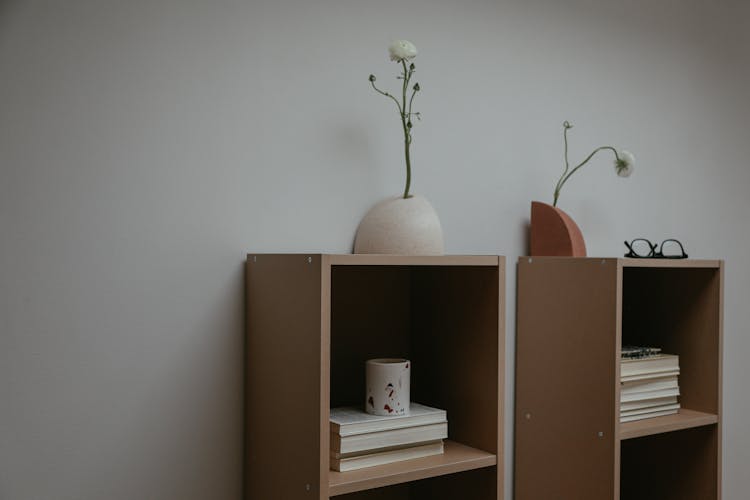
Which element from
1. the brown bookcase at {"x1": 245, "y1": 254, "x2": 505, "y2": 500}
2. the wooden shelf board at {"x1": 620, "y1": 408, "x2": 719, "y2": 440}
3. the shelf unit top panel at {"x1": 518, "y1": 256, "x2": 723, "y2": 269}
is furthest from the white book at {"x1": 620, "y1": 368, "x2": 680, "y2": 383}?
the brown bookcase at {"x1": 245, "y1": 254, "x2": 505, "y2": 500}

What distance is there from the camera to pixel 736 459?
240 centimetres

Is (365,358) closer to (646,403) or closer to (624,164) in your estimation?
(646,403)

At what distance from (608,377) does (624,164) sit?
0.59m

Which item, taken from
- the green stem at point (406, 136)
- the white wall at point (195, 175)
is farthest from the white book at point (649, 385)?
the green stem at point (406, 136)

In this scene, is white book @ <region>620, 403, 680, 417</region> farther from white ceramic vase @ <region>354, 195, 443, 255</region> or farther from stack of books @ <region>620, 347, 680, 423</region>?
white ceramic vase @ <region>354, 195, 443, 255</region>

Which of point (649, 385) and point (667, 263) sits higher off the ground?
point (667, 263)

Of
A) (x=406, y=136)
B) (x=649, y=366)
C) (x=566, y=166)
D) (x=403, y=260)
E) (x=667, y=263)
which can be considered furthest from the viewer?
(x=566, y=166)

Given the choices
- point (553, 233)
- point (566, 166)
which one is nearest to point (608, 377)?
point (553, 233)

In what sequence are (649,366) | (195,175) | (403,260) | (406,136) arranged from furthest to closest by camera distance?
(649,366), (406,136), (195,175), (403,260)

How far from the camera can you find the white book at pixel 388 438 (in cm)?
136

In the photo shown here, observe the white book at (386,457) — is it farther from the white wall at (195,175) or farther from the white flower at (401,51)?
the white flower at (401,51)

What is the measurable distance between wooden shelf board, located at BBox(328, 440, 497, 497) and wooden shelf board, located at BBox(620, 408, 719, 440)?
0.40 metres

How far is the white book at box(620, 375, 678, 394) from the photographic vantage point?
70.0 inches

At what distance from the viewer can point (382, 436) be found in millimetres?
1414
